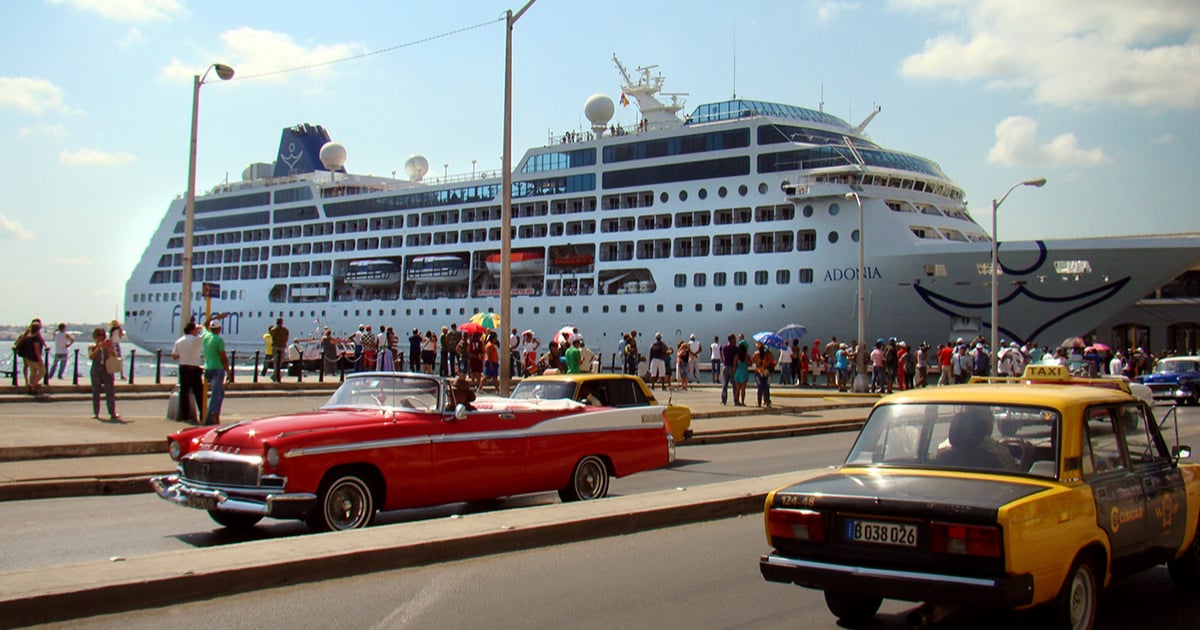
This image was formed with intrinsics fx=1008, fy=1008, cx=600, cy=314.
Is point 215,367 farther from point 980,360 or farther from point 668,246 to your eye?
point 668,246

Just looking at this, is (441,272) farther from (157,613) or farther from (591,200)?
(157,613)

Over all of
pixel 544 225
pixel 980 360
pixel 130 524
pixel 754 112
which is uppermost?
pixel 754 112

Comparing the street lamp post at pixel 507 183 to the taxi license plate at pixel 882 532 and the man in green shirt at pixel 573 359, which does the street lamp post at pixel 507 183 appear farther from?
the taxi license plate at pixel 882 532

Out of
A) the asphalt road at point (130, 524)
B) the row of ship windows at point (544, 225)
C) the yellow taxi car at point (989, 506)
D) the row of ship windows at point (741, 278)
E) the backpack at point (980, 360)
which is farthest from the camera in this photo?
the row of ship windows at point (544, 225)

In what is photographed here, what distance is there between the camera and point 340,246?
61.1 m

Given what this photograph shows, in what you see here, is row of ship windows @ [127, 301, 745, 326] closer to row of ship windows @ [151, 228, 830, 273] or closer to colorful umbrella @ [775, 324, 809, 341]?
row of ship windows @ [151, 228, 830, 273]

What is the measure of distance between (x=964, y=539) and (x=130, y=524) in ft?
22.8

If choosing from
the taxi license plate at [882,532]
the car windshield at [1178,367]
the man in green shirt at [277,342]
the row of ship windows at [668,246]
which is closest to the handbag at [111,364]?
the man in green shirt at [277,342]

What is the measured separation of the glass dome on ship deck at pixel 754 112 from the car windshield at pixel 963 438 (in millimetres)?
41817

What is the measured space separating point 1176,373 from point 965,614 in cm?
2641

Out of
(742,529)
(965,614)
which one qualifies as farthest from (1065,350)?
(965,614)

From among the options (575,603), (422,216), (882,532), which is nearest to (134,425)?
(575,603)

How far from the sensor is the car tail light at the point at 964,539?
4652mm

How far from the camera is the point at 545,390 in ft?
39.0
